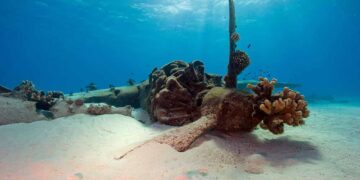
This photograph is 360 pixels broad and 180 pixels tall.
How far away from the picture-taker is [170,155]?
4.24 metres

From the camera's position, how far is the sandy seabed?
12.0ft

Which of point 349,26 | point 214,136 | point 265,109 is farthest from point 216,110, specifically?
point 349,26

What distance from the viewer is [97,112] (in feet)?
23.8

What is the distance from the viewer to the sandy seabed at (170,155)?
365 cm

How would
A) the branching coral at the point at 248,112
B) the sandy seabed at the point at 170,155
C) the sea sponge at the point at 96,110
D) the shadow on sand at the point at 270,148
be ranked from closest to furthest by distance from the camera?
the sandy seabed at the point at 170,155 < the shadow on sand at the point at 270,148 < the branching coral at the point at 248,112 < the sea sponge at the point at 96,110

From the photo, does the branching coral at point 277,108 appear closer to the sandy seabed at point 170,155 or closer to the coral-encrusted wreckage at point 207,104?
the coral-encrusted wreckage at point 207,104

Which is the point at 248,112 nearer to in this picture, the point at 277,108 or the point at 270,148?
the point at 277,108

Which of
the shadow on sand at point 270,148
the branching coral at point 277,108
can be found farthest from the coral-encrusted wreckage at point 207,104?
the shadow on sand at point 270,148

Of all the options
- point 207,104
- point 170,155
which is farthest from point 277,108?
point 170,155

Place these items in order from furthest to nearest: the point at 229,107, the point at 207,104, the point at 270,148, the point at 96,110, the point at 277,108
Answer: the point at 96,110, the point at 207,104, the point at 229,107, the point at 277,108, the point at 270,148

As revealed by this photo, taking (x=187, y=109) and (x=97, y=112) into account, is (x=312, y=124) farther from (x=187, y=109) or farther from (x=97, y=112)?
(x=97, y=112)

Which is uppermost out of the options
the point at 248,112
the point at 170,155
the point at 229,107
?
the point at 229,107

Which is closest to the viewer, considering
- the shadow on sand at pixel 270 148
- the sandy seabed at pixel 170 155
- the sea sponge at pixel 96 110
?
the sandy seabed at pixel 170 155

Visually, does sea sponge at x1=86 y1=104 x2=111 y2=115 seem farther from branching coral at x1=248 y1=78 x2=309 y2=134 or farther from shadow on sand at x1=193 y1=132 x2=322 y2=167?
branching coral at x1=248 y1=78 x2=309 y2=134
